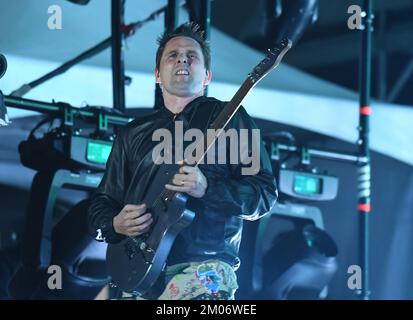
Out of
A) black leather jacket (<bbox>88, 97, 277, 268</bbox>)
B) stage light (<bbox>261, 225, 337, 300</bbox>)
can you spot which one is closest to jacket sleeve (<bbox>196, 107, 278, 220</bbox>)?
black leather jacket (<bbox>88, 97, 277, 268</bbox>)

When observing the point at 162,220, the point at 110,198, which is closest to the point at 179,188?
the point at 162,220

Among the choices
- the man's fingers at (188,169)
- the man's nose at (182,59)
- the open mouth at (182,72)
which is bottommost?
the man's fingers at (188,169)

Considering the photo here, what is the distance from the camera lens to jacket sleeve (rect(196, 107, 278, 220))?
231 cm

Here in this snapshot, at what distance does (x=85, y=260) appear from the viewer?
12.6ft

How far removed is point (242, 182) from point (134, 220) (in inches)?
11.5

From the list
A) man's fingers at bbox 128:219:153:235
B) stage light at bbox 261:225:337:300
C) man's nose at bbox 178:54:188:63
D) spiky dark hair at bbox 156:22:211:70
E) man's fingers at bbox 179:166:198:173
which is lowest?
stage light at bbox 261:225:337:300

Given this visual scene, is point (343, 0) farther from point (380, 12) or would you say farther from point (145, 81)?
point (145, 81)

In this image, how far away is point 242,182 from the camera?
2365 mm

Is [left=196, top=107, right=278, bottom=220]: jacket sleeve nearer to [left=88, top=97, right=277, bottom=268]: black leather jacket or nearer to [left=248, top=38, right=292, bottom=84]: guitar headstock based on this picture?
[left=88, top=97, right=277, bottom=268]: black leather jacket

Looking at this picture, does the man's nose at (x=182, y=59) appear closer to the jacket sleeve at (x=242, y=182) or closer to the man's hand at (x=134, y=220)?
the jacket sleeve at (x=242, y=182)

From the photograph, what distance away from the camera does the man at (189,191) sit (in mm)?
2301

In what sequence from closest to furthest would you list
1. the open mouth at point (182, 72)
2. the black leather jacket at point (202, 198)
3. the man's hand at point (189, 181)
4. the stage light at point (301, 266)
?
the man's hand at point (189, 181), the black leather jacket at point (202, 198), the open mouth at point (182, 72), the stage light at point (301, 266)

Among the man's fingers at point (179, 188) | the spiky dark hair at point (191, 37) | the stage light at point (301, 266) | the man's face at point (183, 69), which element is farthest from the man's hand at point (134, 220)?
the stage light at point (301, 266)
